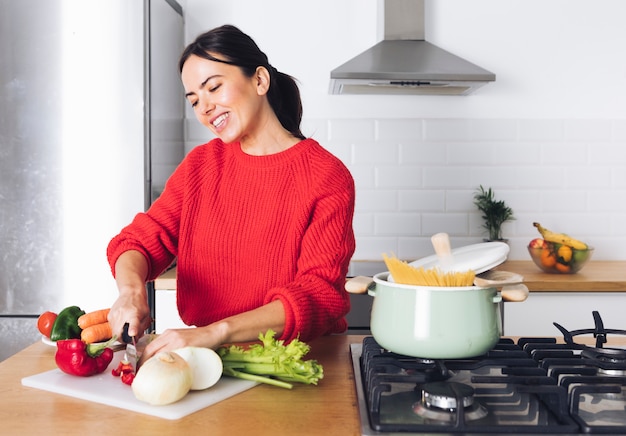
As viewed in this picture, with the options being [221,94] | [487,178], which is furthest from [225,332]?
[487,178]

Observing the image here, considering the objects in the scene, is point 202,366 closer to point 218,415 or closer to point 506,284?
point 218,415

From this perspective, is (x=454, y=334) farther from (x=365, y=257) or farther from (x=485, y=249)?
(x=365, y=257)

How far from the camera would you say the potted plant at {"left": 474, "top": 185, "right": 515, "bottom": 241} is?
3.06 metres

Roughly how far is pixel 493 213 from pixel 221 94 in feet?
5.93

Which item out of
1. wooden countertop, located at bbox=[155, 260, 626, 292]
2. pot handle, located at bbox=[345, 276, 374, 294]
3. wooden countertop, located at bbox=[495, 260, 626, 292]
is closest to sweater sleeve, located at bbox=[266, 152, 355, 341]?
pot handle, located at bbox=[345, 276, 374, 294]

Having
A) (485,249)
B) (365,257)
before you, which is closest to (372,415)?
(485,249)

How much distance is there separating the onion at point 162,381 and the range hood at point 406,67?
1.80m

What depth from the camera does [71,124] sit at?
2592 millimetres

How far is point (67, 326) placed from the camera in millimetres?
1432

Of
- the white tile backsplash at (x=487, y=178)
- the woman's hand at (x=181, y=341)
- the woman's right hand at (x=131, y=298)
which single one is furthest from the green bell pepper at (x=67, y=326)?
the white tile backsplash at (x=487, y=178)

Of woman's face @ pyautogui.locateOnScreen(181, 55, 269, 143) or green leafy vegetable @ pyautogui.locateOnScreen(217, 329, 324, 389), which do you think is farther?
woman's face @ pyautogui.locateOnScreen(181, 55, 269, 143)

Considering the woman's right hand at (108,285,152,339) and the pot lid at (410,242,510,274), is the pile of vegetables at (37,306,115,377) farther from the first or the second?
the pot lid at (410,242,510,274)

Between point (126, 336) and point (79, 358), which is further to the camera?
point (126, 336)

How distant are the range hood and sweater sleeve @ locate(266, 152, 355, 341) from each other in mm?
1095
